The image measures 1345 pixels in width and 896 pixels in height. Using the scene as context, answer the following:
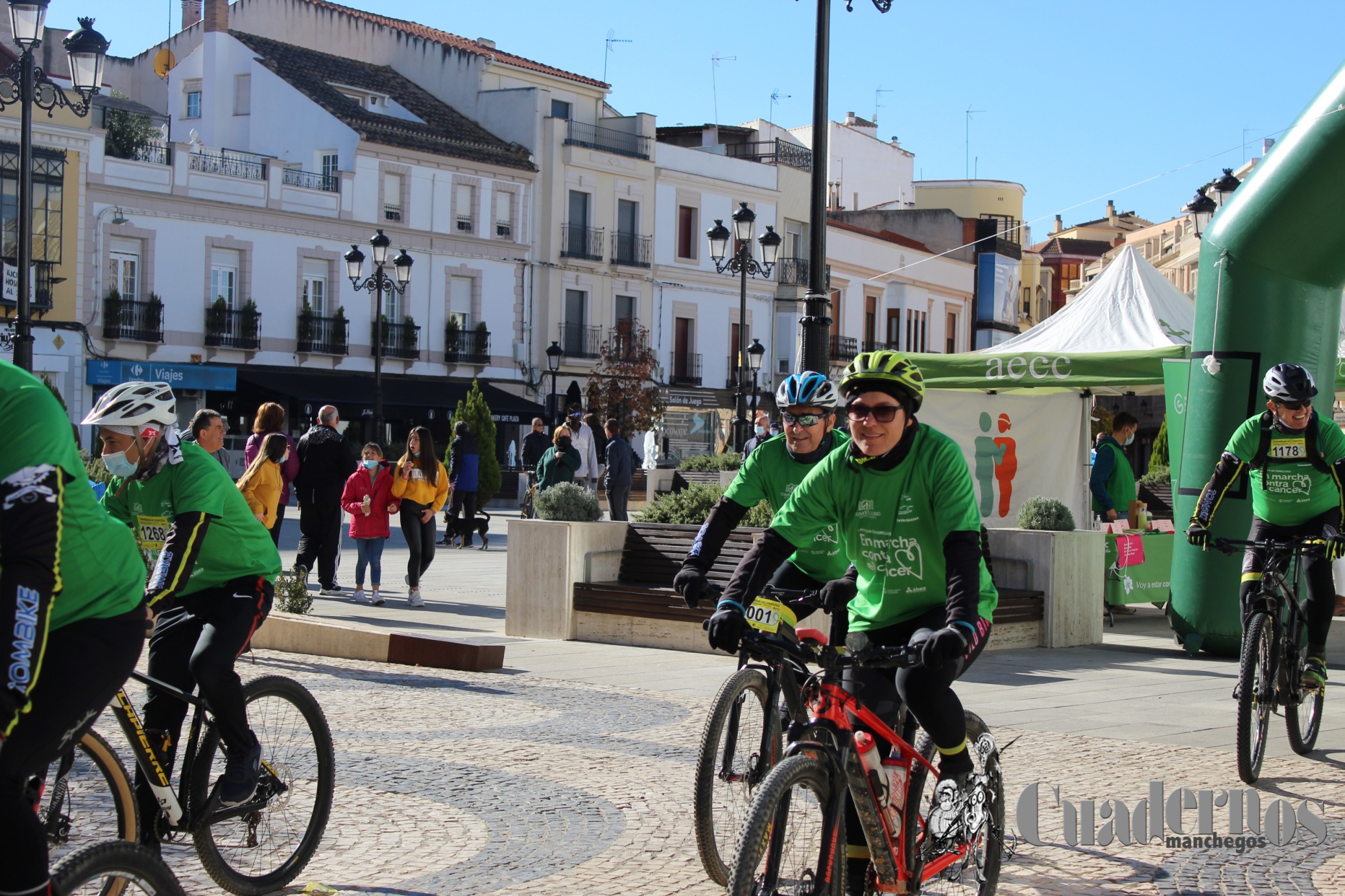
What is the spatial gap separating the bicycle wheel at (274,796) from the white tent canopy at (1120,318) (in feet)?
35.7

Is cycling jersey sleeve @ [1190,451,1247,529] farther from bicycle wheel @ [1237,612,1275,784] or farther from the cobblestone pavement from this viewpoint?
the cobblestone pavement

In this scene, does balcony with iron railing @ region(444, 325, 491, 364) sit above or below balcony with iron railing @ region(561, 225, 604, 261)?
below

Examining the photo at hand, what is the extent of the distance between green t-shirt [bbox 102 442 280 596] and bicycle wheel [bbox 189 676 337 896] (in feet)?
1.23

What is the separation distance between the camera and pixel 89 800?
4145mm

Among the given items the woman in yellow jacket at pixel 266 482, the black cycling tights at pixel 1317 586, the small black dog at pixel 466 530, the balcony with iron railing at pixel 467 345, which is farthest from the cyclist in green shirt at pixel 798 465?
the balcony with iron railing at pixel 467 345

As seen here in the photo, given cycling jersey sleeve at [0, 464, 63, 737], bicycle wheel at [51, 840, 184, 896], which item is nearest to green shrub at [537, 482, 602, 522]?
bicycle wheel at [51, 840, 184, 896]

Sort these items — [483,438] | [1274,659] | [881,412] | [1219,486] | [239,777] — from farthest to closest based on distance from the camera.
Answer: [483,438] < [1219,486] < [1274,659] < [239,777] < [881,412]

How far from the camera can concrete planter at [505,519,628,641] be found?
1184cm

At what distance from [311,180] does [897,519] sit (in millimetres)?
40459

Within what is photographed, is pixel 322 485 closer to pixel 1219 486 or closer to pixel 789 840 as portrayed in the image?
pixel 1219 486

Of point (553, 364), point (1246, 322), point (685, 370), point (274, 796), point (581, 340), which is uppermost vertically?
point (581, 340)

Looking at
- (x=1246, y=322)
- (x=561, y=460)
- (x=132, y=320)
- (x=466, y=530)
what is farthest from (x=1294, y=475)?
(x=132, y=320)

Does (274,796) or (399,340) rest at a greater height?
(399,340)

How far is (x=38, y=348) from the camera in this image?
35.6m
